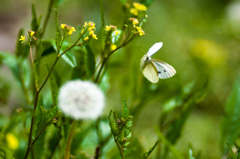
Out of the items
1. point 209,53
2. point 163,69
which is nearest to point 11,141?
point 163,69

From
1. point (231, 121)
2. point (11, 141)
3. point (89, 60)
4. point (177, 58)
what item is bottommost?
point (177, 58)

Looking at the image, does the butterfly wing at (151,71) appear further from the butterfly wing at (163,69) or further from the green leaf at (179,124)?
the green leaf at (179,124)

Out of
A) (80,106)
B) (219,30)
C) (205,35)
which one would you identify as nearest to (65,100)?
(80,106)

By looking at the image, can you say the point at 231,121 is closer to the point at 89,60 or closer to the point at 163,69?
the point at 163,69

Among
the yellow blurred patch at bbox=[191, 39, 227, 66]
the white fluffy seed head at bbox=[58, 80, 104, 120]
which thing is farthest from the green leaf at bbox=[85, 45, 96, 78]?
the yellow blurred patch at bbox=[191, 39, 227, 66]

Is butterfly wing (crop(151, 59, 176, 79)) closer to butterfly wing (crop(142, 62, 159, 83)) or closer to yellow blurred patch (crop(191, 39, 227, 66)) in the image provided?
butterfly wing (crop(142, 62, 159, 83))

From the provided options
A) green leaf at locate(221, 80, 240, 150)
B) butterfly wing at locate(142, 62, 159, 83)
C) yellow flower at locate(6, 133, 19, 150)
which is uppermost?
butterfly wing at locate(142, 62, 159, 83)

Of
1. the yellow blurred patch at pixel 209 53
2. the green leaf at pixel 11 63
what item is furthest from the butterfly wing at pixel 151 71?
the yellow blurred patch at pixel 209 53
